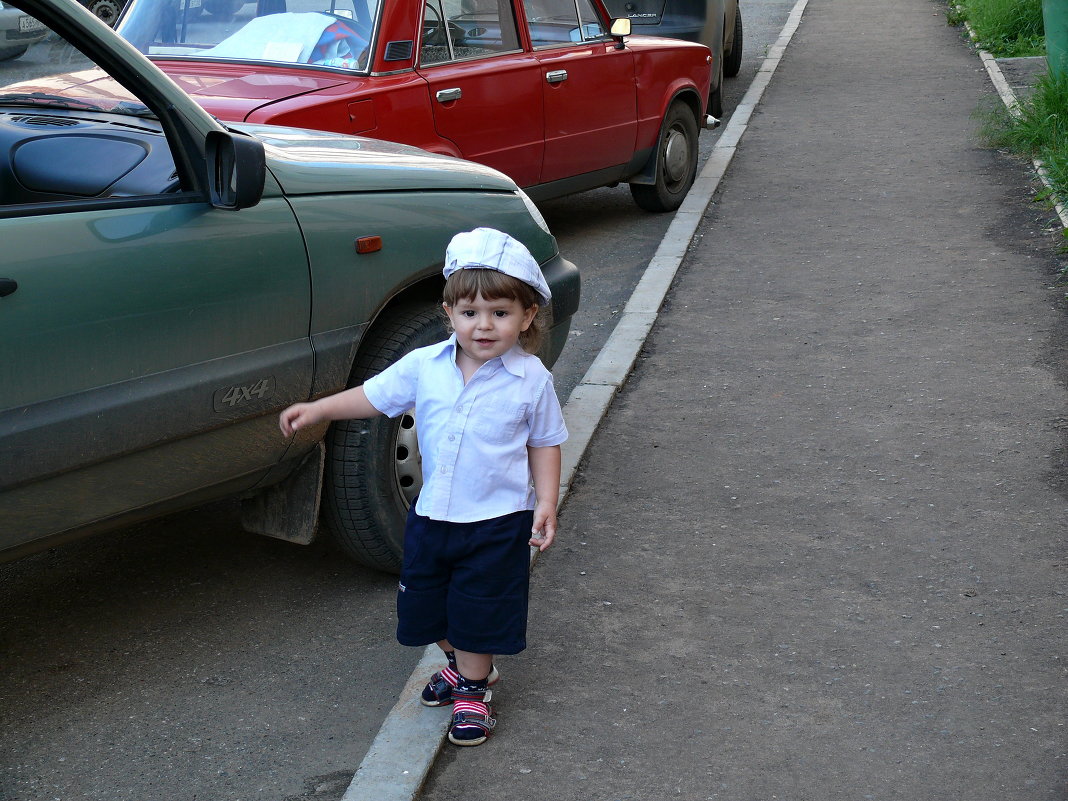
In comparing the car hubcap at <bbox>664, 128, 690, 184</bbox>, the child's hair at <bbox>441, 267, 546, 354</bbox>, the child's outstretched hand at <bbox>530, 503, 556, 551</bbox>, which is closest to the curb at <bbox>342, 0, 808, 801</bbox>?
the car hubcap at <bbox>664, 128, 690, 184</bbox>

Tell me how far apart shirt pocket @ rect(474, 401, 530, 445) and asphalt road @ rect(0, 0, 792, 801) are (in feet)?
2.99

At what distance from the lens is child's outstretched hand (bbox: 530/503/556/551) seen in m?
3.16

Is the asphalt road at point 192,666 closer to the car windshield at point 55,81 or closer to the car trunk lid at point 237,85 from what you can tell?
the car windshield at point 55,81

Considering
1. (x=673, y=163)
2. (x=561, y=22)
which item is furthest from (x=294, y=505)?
(x=673, y=163)

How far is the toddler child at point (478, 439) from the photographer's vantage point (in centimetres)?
310

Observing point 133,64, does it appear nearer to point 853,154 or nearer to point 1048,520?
point 1048,520

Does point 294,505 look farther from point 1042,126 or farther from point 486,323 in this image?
point 1042,126

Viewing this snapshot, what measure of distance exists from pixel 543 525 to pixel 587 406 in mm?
2622

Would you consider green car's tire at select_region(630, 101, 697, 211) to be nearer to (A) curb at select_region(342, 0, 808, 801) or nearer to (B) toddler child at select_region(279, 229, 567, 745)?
(A) curb at select_region(342, 0, 808, 801)

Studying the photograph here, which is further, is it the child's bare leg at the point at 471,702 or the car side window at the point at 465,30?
the car side window at the point at 465,30

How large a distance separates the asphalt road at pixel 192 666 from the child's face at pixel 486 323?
1.13m

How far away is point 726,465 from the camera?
16.9ft

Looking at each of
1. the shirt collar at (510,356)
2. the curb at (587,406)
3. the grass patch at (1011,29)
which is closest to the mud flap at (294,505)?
the curb at (587,406)

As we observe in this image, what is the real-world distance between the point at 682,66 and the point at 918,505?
513 cm
